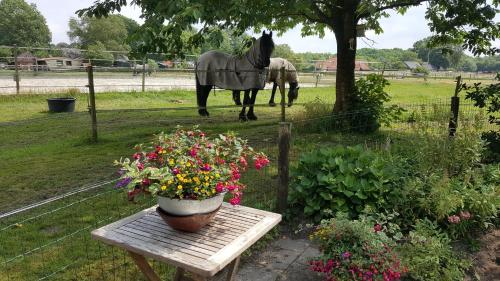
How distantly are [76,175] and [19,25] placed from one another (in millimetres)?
85941

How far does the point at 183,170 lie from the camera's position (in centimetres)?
214

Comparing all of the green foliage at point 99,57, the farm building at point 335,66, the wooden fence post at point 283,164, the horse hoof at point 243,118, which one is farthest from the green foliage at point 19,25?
the wooden fence post at point 283,164

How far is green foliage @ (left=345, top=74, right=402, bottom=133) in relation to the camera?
8359 mm

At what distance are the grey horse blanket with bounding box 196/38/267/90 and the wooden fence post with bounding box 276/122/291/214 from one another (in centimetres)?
561

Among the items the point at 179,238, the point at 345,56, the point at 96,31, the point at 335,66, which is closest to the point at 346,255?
the point at 179,238

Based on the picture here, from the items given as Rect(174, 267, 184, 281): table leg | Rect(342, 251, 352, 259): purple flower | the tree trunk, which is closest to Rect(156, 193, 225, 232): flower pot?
Rect(174, 267, 184, 281): table leg

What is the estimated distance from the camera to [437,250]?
3.02 metres

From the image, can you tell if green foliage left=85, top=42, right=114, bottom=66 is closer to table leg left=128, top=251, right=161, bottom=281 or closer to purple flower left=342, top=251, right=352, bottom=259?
table leg left=128, top=251, right=161, bottom=281

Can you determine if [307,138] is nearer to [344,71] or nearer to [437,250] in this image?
[344,71]

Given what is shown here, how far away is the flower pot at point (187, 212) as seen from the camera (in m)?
2.11

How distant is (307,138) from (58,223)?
16.1 ft

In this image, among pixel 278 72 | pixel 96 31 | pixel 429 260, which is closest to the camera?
pixel 429 260

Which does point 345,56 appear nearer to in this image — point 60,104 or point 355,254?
point 355,254

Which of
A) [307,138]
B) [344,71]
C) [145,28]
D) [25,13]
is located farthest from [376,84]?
[25,13]
